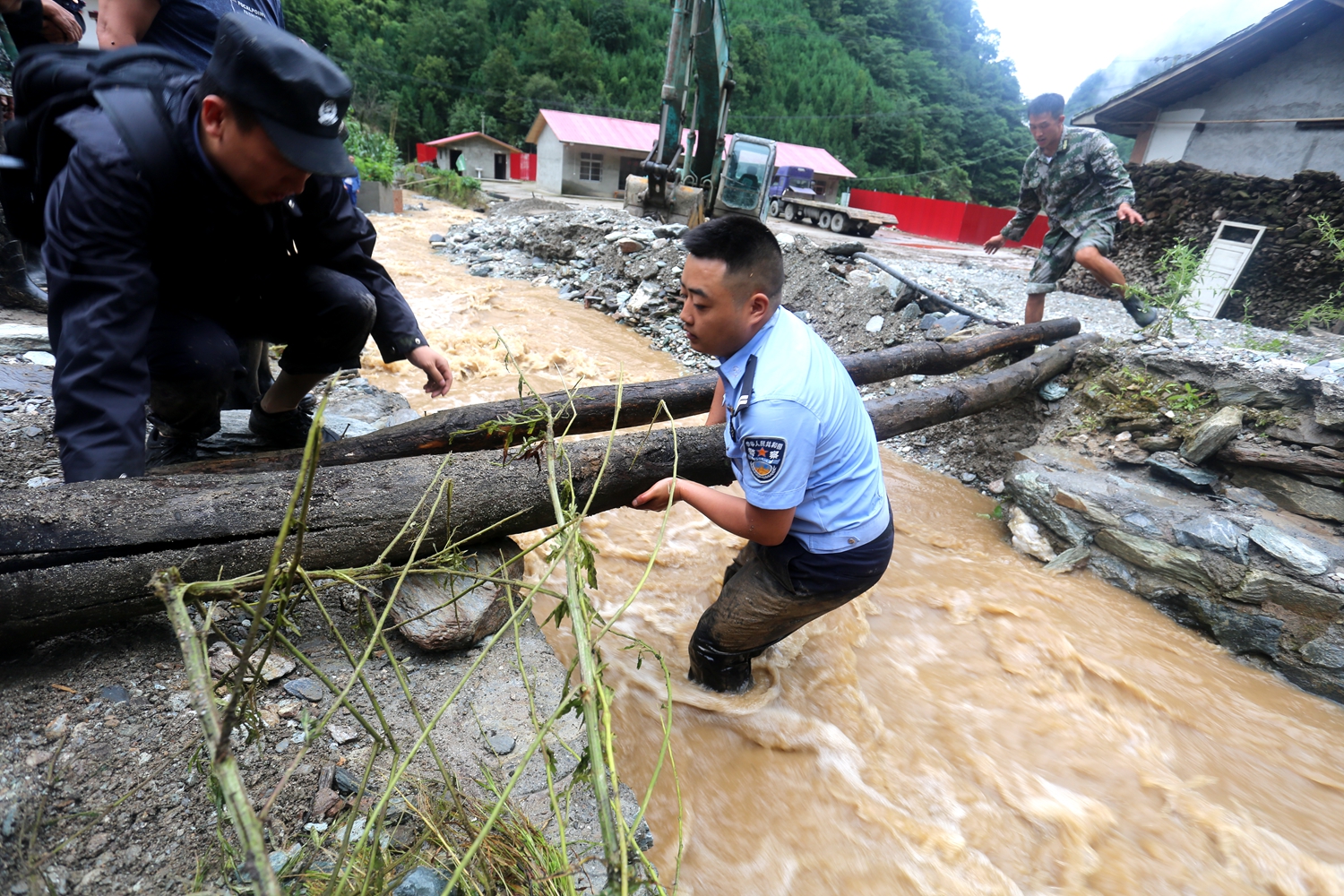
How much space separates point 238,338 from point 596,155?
31.4m

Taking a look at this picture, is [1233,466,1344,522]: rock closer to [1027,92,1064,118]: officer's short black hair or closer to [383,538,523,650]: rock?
[1027,92,1064,118]: officer's short black hair

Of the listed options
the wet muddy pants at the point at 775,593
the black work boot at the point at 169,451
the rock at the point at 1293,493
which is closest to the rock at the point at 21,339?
the black work boot at the point at 169,451

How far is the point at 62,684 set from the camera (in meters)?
1.56

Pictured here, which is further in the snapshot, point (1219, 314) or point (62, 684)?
point (1219, 314)

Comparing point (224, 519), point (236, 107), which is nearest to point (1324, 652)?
point (224, 519)

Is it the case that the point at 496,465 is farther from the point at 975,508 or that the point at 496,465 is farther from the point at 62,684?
the point at 975,508

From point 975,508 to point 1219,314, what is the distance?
6.62 metres

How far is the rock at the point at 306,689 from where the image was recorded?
1749mm

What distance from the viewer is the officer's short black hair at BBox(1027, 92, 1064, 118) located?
5.18 metres

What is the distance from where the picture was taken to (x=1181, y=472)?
4074 millimetres

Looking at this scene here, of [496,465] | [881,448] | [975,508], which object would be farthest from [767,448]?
[881,448]

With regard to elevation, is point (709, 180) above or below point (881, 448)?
above

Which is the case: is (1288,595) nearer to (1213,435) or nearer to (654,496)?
(1213,435)

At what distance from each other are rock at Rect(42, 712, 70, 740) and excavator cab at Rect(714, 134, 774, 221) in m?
10.6
